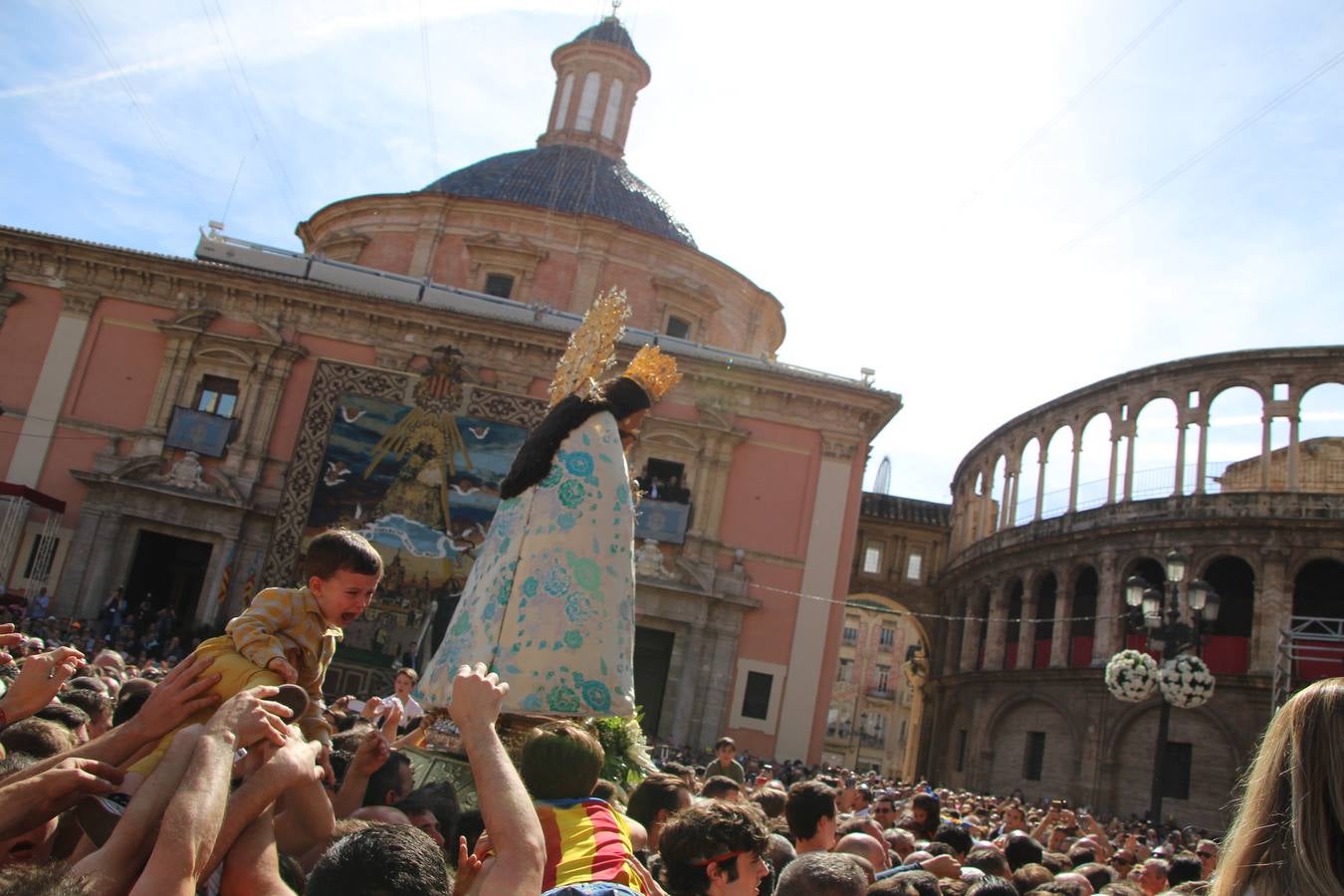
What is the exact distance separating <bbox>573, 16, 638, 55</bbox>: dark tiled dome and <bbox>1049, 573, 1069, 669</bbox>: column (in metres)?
21.4

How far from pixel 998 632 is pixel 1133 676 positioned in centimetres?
2093

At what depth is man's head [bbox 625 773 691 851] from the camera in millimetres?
5027

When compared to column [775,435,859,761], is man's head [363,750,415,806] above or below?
below

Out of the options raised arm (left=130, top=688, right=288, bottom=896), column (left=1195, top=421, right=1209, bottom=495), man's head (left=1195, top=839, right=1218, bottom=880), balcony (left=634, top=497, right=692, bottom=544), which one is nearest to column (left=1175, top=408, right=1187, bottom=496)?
column (left=1195, top=421, right=1209, bottom=495)

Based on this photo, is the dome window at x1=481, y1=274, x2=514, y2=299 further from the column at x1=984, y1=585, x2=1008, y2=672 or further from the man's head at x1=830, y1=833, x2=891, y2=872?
the man's head at x1=830, y1=833, x2=891, y2=872

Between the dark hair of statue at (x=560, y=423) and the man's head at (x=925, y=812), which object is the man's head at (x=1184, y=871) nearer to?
the man's head at (x=925, y=812)

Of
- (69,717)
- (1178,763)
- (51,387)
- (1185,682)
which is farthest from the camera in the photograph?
(1178,763)

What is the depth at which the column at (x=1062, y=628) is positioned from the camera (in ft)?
102

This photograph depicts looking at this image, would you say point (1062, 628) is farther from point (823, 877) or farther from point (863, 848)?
point (823, 877)

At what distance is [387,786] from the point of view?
165 inches

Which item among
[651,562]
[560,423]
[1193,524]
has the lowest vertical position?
[560,423]

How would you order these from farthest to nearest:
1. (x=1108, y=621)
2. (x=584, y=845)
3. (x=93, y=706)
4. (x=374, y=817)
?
(x=1108, y=621), (x=93, y=706), (x=374, y=817), (x=584, y=845)

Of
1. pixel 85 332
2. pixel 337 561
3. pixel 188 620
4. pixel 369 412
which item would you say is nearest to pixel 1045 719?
pixel 369 412

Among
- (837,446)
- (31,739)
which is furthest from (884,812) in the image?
(837,446)
